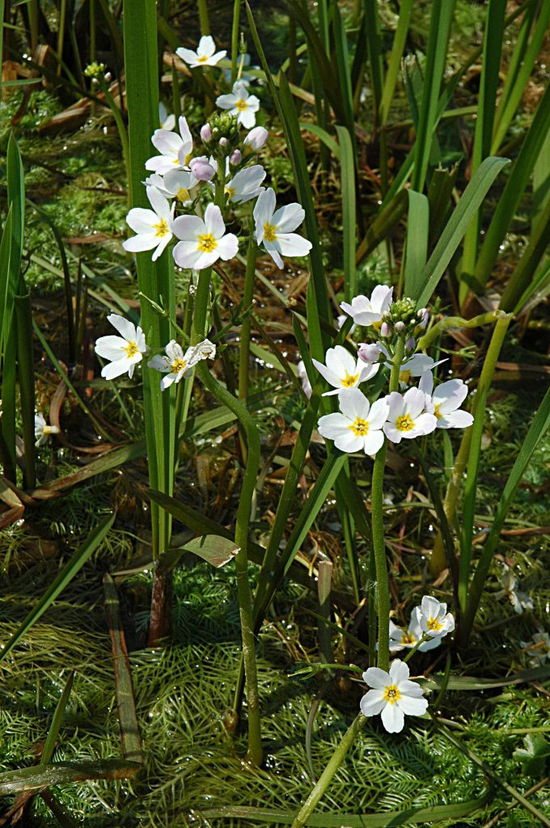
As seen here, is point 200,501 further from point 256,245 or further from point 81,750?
point 256,245

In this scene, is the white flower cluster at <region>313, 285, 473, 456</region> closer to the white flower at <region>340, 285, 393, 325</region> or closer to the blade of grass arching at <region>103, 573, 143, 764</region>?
A: the white flower at <region>340, 285, 393, 325</region>

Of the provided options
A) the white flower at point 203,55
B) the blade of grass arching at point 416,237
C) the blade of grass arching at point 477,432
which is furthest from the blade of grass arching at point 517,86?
the blade of grass arching at point 477,432

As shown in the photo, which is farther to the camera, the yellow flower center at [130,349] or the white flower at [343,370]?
the yellow flower center at [130,349]

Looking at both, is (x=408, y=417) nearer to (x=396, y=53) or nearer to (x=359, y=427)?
(x=359, y=427)

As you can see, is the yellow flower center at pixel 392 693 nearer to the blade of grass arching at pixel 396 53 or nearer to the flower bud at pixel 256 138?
the flower bud at pixel 256 138

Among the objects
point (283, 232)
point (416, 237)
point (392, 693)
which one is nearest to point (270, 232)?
point (283, 232)

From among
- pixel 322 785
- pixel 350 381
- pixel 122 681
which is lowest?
pixel 122 681

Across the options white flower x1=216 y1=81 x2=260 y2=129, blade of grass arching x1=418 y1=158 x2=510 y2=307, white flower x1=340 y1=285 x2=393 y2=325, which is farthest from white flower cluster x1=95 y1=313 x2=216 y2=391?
white flower x1=216 y1=81 x2=260 y2=129
